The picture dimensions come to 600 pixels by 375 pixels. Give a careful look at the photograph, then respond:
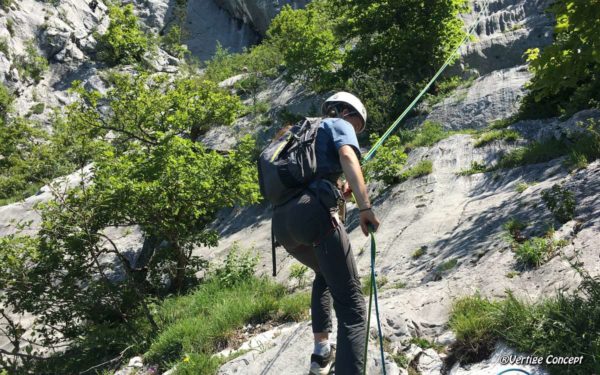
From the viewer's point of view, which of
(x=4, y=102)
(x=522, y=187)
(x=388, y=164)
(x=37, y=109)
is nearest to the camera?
(x=522, y=187)

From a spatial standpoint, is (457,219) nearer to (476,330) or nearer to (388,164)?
(388,164)

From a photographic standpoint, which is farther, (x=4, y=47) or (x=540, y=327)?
(x=4, y=47)

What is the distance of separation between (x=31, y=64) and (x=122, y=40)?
1353 cm

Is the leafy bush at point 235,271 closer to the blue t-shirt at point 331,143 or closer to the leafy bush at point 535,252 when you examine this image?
the leafy bush at point 535,252

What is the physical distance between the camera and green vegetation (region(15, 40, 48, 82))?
31906 mm

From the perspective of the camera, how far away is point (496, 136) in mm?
10422

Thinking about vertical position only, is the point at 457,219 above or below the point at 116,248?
below

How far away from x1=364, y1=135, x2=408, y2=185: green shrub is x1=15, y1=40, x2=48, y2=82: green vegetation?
29049mm

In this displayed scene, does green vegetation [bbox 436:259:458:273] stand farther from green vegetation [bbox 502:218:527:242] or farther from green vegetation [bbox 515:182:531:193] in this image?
green vegetation [bbox 515:182:531:193]

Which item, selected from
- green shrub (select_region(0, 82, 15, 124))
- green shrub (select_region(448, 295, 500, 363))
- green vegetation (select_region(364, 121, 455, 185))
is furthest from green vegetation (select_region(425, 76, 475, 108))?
green shrub (select_region(0, 82, 15, 124))

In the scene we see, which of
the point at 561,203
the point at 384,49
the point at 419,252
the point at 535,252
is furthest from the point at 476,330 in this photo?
the point at 384,49

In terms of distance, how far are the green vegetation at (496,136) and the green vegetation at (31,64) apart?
100ft

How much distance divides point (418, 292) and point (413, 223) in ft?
10.9

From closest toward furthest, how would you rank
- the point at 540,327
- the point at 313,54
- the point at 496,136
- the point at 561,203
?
the point at 540,327 → the point at 561,203 → the point at 496,136 → the point at 313,54
